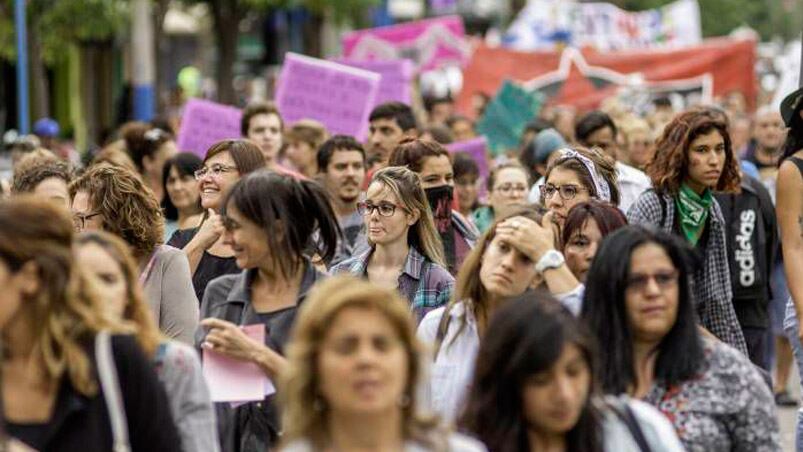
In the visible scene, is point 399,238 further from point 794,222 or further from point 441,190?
point 794,222

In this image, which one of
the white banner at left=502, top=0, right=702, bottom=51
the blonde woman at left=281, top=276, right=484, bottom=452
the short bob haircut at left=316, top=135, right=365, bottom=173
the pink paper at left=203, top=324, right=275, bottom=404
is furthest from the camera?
the white banner at left=502, top=0, right=702, bottom=51

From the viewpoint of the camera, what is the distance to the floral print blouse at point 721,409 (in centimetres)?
538

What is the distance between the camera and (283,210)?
20.8 feet

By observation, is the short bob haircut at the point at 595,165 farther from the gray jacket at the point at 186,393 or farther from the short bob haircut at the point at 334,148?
the gray jacket at the point at 186,393

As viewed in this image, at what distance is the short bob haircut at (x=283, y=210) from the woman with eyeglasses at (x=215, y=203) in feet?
6.57

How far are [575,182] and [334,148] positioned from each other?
3.51 meters

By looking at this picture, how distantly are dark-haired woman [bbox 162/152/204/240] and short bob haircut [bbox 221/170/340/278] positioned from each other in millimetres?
3928

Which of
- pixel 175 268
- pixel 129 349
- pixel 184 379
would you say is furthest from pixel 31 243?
pixel 175 268

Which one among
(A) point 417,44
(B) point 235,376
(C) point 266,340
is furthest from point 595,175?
(A) point 417,44

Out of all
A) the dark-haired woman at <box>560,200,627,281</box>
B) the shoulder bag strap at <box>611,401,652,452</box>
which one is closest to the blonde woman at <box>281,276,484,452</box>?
the shoulder bag strap at <box>611,401,652,452</box>

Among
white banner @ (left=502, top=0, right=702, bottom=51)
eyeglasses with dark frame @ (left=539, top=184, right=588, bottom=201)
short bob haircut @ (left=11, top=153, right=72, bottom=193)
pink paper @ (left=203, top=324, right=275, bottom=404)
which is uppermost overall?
white banner @ (left=502, top=0, right=702, bottom=51)

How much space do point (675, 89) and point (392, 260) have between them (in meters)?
18.3

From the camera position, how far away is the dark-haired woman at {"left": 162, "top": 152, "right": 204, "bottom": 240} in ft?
34.7

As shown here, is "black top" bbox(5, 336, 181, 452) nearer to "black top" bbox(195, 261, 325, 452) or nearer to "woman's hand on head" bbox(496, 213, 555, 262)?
"black top" bbox(195, 261, 325, 452)
